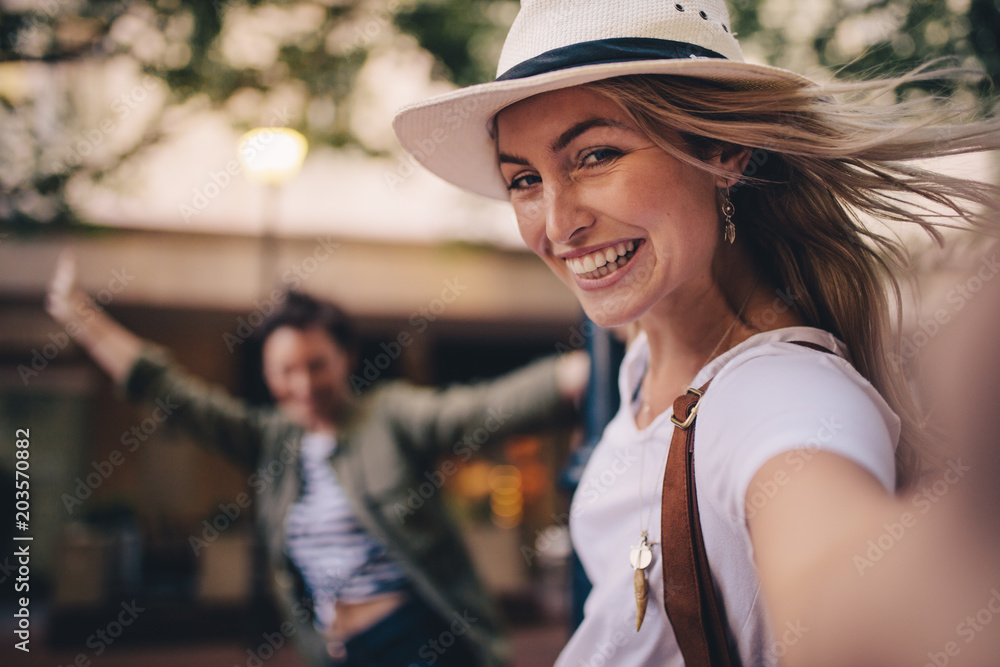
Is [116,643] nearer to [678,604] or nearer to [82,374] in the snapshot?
[82,374]

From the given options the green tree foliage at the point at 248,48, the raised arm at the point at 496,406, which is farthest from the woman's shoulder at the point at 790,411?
the green tree foliage at the point at 248,48

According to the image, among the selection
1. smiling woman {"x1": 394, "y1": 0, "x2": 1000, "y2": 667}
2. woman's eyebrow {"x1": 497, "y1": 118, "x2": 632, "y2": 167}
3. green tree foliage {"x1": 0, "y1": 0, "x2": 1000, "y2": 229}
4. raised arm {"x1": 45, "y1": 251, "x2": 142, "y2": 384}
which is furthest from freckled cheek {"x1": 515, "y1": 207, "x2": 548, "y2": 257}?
raised arm {"x1": 45, "y1": 251, "x2": 142, "y2": 384}

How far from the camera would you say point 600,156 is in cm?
120

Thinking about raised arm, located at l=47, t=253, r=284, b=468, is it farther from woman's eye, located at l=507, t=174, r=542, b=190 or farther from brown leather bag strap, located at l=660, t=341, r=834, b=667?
brown leather bag strap, located at l=660, t=341, r=834, b=667

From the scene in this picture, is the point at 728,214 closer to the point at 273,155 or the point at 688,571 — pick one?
the point at 688,571

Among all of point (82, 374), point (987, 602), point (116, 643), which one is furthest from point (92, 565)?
point (987, 602)

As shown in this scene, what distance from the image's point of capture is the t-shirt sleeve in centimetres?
83

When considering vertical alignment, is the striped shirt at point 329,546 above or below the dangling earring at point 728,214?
below

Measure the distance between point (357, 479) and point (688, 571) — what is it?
2354mm

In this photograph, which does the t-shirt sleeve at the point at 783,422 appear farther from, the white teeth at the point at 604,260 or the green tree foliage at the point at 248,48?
the green tree foliage at the point at 248,48

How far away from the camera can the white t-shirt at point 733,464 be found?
85cm

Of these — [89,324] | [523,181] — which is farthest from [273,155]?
[523,181]

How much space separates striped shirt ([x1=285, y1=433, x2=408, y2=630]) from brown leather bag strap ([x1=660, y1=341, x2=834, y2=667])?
7.24 feet

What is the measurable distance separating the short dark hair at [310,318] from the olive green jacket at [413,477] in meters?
0.34
